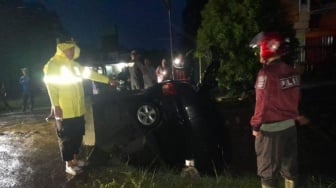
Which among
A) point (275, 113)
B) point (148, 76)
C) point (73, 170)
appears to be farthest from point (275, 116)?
point (148, 76)

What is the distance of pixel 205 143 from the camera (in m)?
6.79

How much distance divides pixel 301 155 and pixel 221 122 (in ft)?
6.32

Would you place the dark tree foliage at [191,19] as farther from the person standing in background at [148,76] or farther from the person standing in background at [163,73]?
the person standing in background at [148,76]

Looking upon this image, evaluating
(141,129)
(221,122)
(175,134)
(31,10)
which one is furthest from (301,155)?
(31,10)

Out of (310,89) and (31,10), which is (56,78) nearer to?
(310,89)

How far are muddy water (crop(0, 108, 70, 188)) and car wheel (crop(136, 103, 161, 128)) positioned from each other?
168 cm

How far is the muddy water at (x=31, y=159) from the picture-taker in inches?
223

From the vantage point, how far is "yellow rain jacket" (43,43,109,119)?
5.58 m

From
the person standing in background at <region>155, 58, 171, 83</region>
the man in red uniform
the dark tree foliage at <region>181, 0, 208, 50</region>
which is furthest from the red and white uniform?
the dark tree foliage at <region>181, 0, 208, 50</region>

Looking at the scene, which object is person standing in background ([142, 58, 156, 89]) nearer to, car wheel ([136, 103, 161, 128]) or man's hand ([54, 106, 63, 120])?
car wheel ([136, 103, 161, 128])

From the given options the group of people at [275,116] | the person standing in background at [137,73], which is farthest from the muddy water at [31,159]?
the person standing in background at [137,73]

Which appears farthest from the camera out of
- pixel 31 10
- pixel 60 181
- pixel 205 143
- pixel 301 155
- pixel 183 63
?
pixel 31 10

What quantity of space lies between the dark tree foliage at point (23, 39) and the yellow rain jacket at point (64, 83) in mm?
27559

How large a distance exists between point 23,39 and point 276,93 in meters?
31.6
